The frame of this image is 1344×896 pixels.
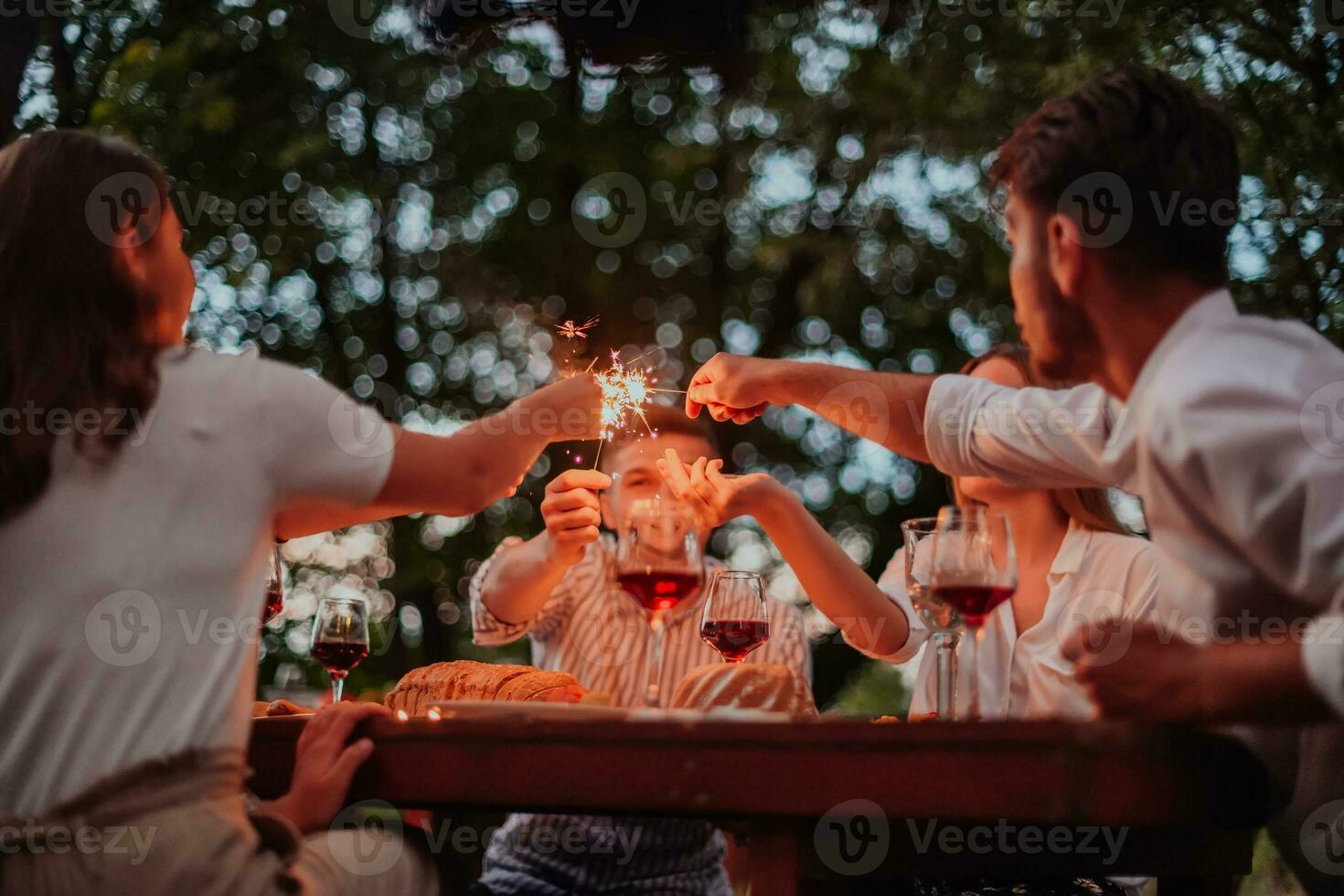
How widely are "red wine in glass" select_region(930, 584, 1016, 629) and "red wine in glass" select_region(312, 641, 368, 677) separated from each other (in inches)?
60.6

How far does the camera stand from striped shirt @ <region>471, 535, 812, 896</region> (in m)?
3.21

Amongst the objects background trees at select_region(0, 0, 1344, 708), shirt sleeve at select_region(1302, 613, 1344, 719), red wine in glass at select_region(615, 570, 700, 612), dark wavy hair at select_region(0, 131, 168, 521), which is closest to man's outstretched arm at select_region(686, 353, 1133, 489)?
shirt sleeve at select_region(1302, 613, 1344, 719)

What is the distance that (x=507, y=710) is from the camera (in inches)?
84.1

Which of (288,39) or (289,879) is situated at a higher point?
(288,39)

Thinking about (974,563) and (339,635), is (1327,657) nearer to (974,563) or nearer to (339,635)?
(974,563)

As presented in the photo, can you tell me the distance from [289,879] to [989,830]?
1088 mm

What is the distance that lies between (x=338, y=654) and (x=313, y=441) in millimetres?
1247

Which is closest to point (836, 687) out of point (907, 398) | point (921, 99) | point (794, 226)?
point (794, 226)

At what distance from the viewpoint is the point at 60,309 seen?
1980mm

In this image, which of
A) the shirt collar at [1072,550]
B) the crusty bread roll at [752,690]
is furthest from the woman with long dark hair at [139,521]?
the shirt collar at [1072,550]

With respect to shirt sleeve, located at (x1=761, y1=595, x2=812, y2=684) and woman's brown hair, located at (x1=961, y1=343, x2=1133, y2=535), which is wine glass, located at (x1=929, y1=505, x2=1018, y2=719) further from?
shirt sleeve, located at (x1=761, y1=595, x2=812, y2=684)

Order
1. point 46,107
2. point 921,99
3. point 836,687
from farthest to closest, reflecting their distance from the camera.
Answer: point 836,687 → point 921,99 → point 46,107

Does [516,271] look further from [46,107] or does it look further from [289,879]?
[289,879]

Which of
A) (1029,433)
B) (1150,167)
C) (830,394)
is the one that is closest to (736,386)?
(830,394)
